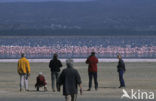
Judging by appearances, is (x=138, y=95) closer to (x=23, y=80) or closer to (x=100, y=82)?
(x=23, y=80)

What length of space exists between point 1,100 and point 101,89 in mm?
5540

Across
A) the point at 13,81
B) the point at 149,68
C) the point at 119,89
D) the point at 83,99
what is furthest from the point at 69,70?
the point at 149,68

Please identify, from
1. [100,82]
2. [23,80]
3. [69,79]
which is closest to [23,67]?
[23,80]

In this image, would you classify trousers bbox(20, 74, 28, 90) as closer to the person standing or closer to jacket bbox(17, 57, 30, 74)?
the person standing

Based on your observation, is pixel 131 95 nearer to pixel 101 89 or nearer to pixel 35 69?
pixel 101 89

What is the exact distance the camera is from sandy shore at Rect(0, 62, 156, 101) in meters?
24.3

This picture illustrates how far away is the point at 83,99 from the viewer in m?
23.4

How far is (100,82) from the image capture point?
30.8 m

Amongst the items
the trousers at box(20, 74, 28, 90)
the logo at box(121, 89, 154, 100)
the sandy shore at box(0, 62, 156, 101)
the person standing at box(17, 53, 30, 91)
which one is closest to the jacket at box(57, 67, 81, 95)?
the sandy shore at box(0, 62, 156, 101)

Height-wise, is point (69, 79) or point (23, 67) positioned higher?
point (23, 67)

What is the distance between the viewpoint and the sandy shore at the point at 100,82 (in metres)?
24.3

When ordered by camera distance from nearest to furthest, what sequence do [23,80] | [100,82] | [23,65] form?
[23,65], [23,80], [100,82]

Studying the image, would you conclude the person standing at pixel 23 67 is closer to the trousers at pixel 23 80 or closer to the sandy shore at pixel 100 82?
the trousers at pixel 23 80

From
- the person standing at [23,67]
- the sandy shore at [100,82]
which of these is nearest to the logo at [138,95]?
the sandy shore at [100,82]
